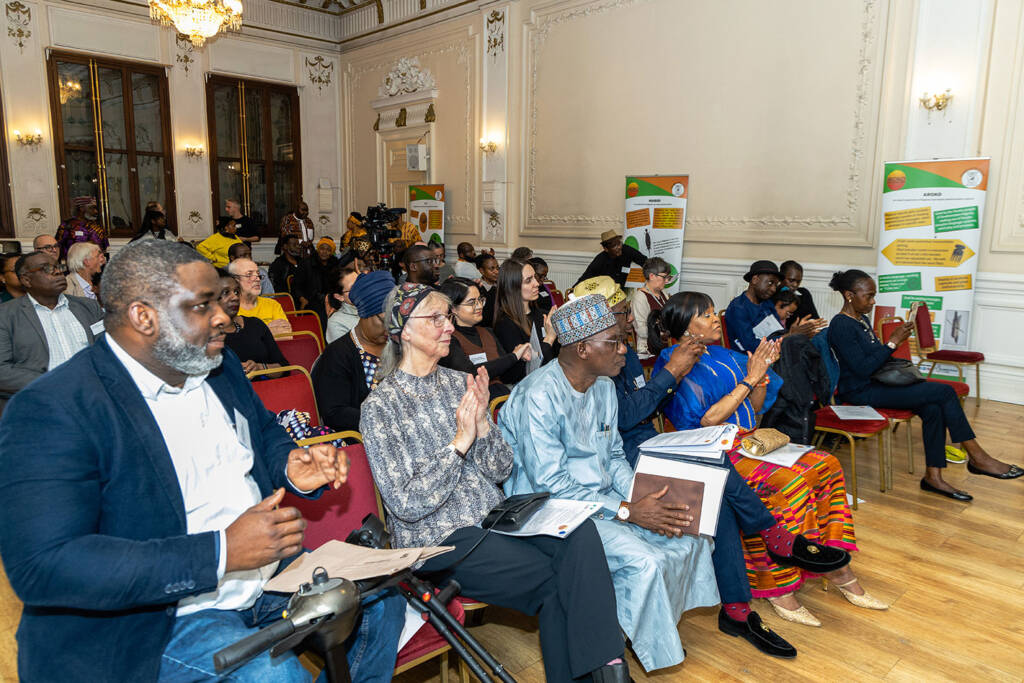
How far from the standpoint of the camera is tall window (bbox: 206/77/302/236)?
11.0m

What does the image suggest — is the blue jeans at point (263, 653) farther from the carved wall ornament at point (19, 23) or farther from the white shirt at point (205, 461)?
the carved wall ornament at point (19, 23)

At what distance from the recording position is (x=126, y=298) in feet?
4.73

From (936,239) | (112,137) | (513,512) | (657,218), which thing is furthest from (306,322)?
(112,137)

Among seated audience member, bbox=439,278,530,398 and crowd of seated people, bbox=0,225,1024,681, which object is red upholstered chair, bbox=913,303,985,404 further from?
seated audience member, bbox=439,278,530,398

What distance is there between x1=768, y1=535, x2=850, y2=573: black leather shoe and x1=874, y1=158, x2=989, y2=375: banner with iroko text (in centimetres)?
415

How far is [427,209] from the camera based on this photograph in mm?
10727

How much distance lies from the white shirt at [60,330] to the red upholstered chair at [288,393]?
1.37m

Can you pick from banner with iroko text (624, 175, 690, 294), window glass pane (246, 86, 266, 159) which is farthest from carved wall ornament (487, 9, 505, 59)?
window glass pane (246, 86, 266, 159)

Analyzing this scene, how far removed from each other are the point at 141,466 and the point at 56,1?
430 inches

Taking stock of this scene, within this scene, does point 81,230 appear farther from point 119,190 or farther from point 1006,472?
point 1006,472

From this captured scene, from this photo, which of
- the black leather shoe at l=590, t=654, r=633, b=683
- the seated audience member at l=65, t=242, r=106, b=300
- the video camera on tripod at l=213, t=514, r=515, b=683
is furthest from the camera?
the seated audience member at l=65, t=242, r=106, b=300

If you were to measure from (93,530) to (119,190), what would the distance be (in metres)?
10.7

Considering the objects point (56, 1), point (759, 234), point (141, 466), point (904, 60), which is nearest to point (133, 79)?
point (56, 1)

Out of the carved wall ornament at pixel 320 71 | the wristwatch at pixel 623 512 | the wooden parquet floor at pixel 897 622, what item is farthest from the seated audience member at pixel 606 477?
the carved wall ornament at pixel 320 71
